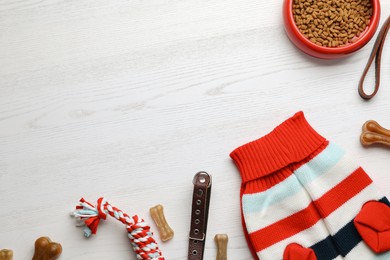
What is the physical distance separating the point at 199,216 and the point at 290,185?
0.18 metres

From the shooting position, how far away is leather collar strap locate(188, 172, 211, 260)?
3.40 feet

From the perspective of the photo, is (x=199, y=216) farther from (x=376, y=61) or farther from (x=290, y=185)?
(x=376, y=61)

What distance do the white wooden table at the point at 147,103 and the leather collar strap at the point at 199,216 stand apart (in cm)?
3

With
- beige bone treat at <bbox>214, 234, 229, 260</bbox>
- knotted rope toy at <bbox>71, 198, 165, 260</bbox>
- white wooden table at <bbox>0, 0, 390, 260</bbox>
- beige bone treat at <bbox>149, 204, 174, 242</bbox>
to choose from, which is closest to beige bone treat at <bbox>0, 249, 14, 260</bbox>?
white wooden table at <bbox>0, 0, 390, 260</bbox>

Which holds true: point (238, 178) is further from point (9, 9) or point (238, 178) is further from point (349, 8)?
point (9, 9)

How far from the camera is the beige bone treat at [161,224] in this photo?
41.2 inches

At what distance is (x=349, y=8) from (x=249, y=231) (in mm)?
474

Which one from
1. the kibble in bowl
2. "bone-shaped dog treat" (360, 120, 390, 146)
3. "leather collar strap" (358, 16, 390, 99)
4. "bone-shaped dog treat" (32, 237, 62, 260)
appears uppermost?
the kibble in bowl

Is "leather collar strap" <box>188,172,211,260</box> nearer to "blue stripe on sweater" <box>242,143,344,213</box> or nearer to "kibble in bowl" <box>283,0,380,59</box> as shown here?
"blue stripe on sweater" <box>242,143,344,213</box>

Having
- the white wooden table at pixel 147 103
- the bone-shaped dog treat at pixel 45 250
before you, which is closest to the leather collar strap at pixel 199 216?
the white wooden table at pixel 147 103

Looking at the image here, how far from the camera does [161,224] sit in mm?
1046

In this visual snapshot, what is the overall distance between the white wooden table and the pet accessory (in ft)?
0.14

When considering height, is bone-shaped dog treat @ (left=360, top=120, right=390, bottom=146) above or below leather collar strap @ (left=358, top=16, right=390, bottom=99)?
below

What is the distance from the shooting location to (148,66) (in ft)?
3.54
